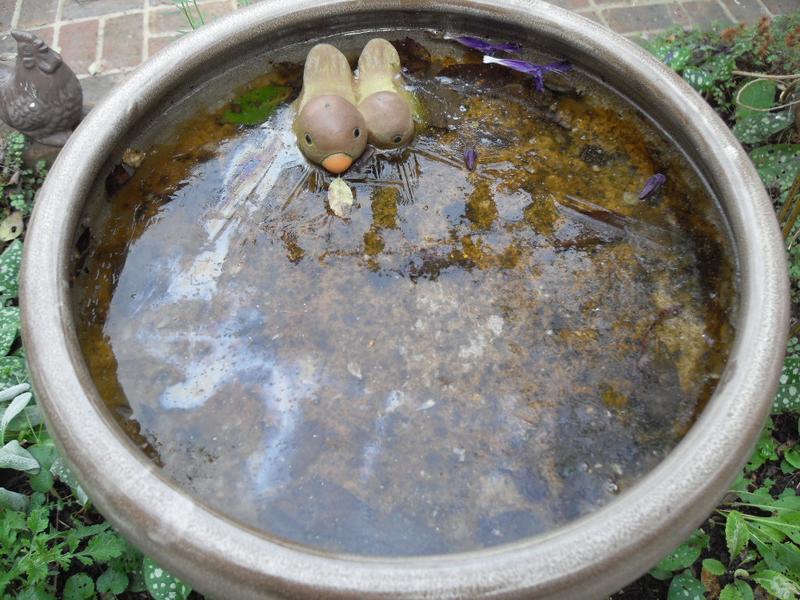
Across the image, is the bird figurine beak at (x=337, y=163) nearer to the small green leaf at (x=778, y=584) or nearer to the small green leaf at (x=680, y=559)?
the small green leaf at (x=680, y=559)

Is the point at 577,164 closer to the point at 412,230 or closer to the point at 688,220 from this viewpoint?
the point at 688,220

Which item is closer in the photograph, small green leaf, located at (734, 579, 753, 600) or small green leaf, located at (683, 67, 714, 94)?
small green leaf, located at (734, 579, 753, 600)

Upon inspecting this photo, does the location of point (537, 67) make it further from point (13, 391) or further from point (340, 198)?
point (13, 391)

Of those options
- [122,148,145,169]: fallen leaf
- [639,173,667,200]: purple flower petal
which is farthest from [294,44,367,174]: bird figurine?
[639,173,667,200]: purple flower petal

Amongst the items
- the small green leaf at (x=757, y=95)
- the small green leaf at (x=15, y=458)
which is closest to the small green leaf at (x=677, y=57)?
the small green leaf at (x=757, y=95)

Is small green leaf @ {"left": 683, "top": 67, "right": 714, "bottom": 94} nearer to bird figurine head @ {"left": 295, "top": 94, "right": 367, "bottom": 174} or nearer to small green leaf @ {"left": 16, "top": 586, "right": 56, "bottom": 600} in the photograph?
bird figurine head @ {"left": 295, "top": 94, "right": 367, "bottom": 174}

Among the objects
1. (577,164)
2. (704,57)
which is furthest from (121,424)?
(704,57)
